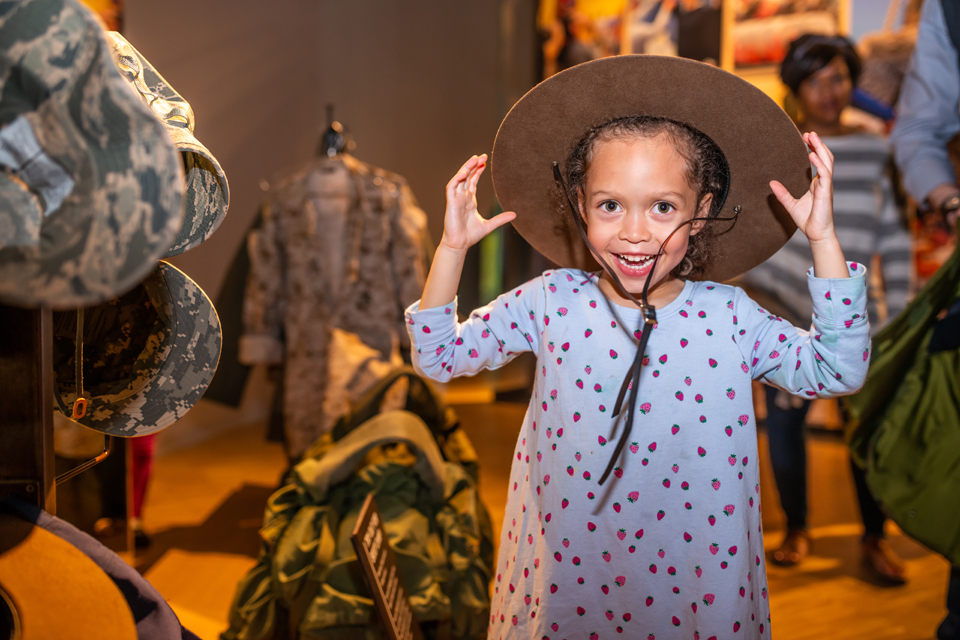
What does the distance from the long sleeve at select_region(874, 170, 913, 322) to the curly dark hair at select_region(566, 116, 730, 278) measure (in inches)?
55.9

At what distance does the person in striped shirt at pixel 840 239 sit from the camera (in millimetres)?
2053

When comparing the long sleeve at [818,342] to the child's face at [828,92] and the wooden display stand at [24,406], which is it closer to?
the wooden display stand at [24,406]

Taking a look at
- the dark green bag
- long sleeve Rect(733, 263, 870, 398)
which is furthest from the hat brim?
the dark green bag

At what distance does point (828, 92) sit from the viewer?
2074mm

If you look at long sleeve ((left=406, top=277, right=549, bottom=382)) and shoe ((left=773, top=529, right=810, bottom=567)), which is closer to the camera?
long sleeve ((left=406, top=277, right=549, bottom=382))

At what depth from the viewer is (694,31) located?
3.79 m

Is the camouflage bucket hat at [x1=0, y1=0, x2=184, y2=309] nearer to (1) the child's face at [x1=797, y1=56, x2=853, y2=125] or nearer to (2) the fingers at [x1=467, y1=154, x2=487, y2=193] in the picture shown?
(2) the fingers at [x1=467, y1=154, x2=487, y2=193]

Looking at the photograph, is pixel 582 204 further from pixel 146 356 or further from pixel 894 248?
pixel 894 248

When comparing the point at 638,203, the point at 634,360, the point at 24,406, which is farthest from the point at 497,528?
the point at 24,406

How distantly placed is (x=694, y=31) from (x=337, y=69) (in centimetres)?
201

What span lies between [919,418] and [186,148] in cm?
147

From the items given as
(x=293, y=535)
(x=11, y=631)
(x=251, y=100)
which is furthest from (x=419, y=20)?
(x=11, y=631)

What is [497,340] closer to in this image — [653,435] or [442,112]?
[653,435]

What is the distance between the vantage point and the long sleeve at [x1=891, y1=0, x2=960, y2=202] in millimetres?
1622
